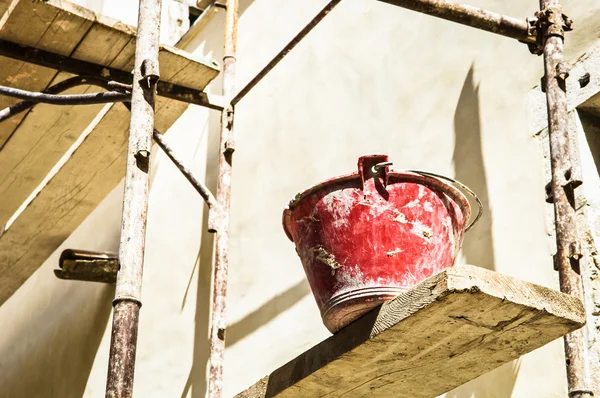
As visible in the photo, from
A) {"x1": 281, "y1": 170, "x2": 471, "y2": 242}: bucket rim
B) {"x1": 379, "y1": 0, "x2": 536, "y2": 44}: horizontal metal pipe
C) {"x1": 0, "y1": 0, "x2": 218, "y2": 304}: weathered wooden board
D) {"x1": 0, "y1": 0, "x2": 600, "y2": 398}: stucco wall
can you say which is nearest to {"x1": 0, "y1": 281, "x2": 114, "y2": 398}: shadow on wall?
{"x1": 0, "y1": 0, "x2": 600, "y2": 398}: stucco wall

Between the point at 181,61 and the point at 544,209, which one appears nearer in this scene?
the point at 544,209

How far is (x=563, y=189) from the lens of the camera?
3289 mm

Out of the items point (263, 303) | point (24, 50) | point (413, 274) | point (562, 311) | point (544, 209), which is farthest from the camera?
point (263, 303)

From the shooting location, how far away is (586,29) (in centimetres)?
386

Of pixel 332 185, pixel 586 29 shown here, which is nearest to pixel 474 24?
pixel 586 29

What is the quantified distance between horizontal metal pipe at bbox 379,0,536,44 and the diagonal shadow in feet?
6.08

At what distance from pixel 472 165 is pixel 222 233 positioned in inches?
60.9

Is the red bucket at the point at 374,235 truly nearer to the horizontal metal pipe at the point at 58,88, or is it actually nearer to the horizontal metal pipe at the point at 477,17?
the horizontal metal pipe at the point at 477,17

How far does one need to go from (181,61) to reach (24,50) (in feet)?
2.67

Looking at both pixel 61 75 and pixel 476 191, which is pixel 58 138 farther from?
pixel 476 191

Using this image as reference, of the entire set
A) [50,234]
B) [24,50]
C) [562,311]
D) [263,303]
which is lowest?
[562,311]

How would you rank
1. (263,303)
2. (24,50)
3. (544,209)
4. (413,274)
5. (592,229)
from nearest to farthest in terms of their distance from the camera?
(413,274), (592,229), (544,209), (24,50), (263,303)

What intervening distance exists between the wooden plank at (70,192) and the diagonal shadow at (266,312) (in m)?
1.39

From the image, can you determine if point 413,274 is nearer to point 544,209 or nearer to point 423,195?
point 423,195
